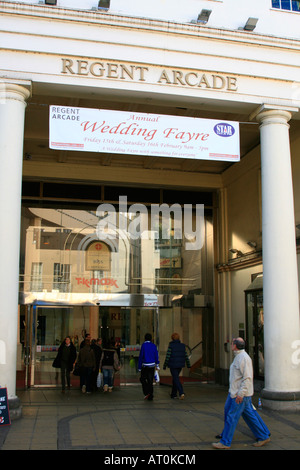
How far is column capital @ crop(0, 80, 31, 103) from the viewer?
31.4 feet

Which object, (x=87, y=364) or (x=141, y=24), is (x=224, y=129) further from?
(x=87, y=364)

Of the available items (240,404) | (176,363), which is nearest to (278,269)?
(176,363)

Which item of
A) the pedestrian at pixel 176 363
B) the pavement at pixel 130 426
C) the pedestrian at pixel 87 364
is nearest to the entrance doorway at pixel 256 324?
the pavement at pixel 130 426

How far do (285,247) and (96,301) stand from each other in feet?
22.3

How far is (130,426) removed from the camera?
8.52 meters

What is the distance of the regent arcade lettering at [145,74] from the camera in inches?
397

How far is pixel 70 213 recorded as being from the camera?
51.4ft

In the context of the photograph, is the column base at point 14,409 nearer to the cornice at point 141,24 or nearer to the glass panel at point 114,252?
the glass panel at point 114,252

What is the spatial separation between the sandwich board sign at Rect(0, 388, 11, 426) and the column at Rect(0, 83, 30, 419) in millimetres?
540

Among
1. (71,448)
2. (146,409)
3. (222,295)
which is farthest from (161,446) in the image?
(222,295)

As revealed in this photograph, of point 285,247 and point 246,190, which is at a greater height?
point 246,190

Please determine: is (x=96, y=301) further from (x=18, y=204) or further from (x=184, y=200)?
(x=18, y=204)

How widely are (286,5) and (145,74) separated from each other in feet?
12.7

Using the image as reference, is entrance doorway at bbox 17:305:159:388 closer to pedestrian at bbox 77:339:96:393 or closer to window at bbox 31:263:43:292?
window at bbox 31:263:43:292
